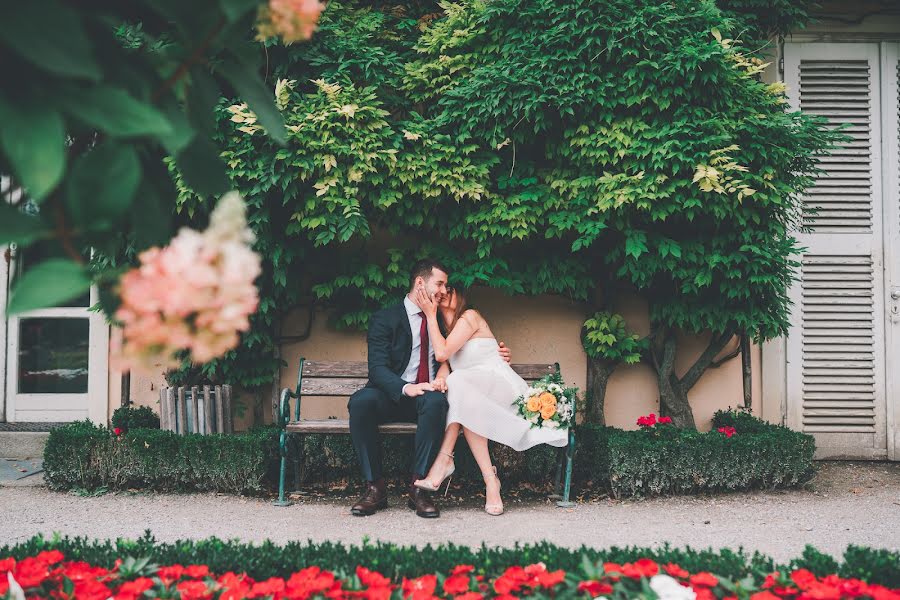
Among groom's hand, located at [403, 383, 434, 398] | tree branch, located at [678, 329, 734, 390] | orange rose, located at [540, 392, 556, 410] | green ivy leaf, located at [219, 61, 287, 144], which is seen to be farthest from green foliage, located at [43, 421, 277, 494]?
green ivy leaf, located at [219, 61, 287, 144]

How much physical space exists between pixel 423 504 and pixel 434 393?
737 millimetres

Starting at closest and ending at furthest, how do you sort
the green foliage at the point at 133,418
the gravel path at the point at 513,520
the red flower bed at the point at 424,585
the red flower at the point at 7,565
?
the red flower bed at the point at 424,585
the red flower at the point at 7,565
the gravel path at the point at 513,520
the green foliage at the point at 133,418

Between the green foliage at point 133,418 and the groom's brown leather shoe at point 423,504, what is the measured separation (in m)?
2.53

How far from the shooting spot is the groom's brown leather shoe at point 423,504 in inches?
172

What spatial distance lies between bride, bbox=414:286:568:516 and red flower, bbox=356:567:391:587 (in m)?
2.23

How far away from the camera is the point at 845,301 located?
6113mm

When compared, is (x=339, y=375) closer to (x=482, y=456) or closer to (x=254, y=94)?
(x=482, y=456)

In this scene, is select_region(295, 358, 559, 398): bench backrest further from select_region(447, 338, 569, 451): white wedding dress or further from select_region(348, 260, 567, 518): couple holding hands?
select_region(447, 338, 569, 451): white wedding dress

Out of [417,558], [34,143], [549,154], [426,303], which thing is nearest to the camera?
[34,143]

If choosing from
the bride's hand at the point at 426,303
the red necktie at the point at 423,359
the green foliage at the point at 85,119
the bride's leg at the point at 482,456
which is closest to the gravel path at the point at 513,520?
the bride's leg at the point at 482,456

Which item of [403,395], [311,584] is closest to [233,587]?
[311,584]

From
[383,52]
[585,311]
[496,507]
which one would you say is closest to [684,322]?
[585,311]

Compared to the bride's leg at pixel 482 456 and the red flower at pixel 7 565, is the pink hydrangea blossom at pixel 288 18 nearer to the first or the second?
the red flower at pixel 7 565

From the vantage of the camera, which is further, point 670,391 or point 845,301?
point 845,301
